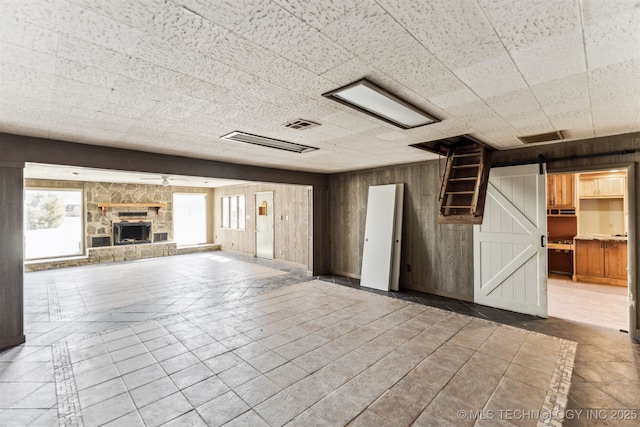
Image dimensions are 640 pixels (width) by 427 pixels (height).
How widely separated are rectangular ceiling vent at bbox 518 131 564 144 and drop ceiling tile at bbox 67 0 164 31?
3.98 meters

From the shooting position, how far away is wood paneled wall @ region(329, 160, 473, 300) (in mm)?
4926

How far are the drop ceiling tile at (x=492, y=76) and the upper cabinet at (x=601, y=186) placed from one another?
5.96m

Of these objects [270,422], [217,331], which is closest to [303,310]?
[217,331]

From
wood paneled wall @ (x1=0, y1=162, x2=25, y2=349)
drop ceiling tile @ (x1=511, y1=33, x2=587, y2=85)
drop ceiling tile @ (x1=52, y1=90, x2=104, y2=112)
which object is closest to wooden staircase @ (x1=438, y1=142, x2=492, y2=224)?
drop ceiling tile @ (x1=511, y1=33, x2=587, y2=85)

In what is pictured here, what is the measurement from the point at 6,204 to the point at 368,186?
5.48m

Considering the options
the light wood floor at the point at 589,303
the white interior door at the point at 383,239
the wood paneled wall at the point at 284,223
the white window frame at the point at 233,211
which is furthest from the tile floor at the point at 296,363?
the white window frame at the point at 233,211

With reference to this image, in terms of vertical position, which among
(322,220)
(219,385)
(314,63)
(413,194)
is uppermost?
(314,63)

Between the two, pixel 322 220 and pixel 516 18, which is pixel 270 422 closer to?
pixel 516 18

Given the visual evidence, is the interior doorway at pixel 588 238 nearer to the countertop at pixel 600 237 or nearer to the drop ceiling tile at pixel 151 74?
the countertop at pixel 600 237

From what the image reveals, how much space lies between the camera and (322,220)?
7.04 meters

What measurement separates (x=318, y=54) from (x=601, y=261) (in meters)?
7.26

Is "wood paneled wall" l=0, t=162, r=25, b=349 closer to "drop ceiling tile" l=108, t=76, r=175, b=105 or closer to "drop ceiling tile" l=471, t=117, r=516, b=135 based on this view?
"drop ceiling tile" l=108, t=76, r=175, b=105

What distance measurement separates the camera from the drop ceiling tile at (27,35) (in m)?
1.35

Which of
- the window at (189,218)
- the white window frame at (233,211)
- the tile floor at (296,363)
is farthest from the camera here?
the window at (189,218)
